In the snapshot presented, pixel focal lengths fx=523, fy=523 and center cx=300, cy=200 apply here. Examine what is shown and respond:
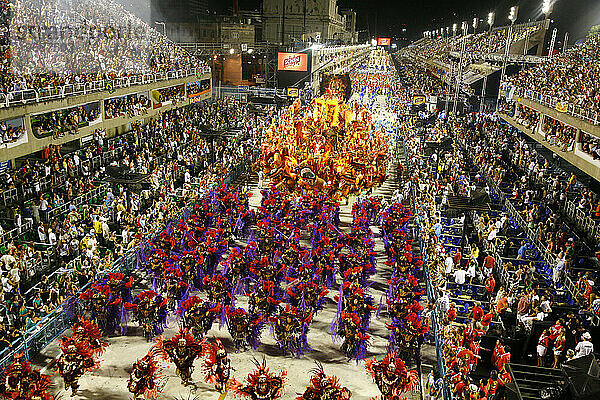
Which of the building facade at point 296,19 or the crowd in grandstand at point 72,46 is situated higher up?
the building facade at point 296,19

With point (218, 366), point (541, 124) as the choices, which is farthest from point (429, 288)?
point (541, 124)

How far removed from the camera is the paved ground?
11027mm

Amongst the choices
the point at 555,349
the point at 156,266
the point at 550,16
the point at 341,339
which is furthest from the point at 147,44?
the point at 550,16

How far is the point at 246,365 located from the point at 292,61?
4254cm

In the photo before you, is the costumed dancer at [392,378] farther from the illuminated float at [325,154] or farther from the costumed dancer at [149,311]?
the illuminated float at [325,154]

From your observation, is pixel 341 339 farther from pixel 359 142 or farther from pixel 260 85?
pixel 260 85

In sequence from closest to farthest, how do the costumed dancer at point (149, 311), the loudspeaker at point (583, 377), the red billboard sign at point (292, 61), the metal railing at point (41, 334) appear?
the loudspeaker at point (583, 377) < the metal railing at point (41, 334) < the costumed dancer at point (149, 311) < the red billboard sign at point (292, 61)

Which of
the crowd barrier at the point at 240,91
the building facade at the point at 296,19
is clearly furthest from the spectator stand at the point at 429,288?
the building facade at the point at 296,19

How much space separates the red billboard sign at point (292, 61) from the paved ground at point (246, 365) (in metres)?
40.1

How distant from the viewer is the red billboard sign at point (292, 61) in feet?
166

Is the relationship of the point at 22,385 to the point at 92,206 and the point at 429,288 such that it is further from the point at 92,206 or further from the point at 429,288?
the point at 92,206

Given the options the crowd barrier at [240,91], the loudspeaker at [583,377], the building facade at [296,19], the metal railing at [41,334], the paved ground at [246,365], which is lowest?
the paved ground at [246,365]

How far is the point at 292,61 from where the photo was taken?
50.9 meters

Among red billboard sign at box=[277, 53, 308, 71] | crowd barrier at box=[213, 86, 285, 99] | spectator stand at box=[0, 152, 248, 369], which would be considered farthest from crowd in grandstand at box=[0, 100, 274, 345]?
red billboard sign at box=[277, 53, 308, 71]
